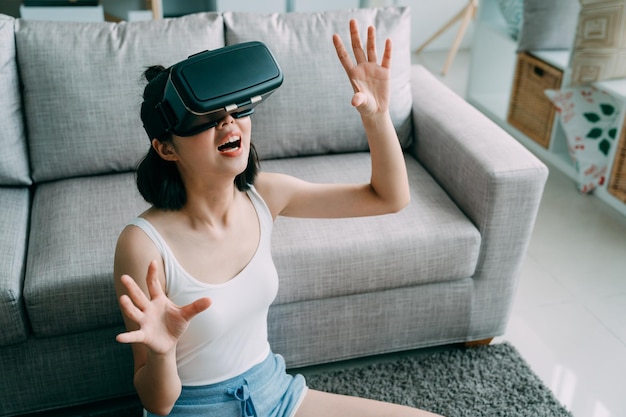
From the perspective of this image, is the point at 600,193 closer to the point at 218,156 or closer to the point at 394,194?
the point at 394,194

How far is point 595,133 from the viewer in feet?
9.77

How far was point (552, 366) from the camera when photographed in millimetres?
2018

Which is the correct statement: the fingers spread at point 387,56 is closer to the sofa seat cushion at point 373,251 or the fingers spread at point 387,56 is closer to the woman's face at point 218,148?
the woman's face at point 218,148

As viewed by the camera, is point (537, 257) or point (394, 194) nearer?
point (394, 194)

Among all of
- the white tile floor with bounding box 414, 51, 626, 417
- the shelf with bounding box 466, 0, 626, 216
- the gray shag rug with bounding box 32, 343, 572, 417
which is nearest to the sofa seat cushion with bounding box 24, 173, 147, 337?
the gray shag rug with bounding box 32, 343, 572, 417

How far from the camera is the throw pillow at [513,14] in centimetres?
347

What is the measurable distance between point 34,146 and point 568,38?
2.53 metres

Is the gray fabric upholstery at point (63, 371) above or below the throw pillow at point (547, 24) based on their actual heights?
below

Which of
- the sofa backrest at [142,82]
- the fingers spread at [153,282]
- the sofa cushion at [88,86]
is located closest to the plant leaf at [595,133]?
the sofa backrest at [142,82]

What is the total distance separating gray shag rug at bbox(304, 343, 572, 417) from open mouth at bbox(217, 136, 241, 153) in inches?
37.8

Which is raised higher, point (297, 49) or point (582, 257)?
point (297, 49)

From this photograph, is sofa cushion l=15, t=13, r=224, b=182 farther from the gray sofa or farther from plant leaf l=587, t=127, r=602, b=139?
plant leaf l=587, t=127, r=602, b=139

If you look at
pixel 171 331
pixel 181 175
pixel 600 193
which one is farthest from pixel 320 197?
pixel 600 193

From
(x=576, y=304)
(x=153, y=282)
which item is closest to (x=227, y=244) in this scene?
(x=153, y=282)
